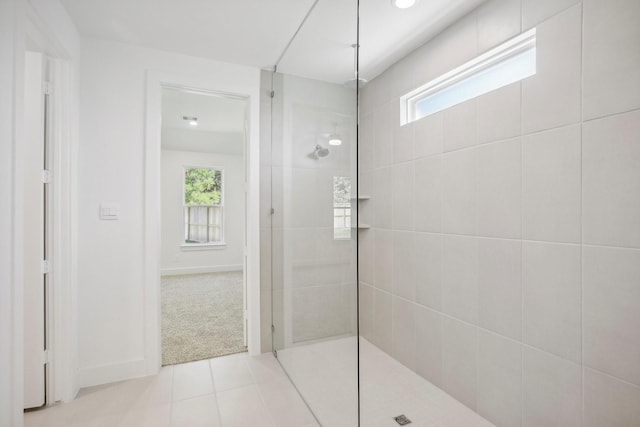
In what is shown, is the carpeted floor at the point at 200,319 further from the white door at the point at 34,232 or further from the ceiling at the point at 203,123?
the ceiling at the point at 203,123

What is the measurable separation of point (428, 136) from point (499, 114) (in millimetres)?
509

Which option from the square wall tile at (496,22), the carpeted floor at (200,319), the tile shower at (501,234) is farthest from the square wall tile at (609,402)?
the carpeted floor at (200,319)

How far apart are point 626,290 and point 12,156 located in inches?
97.0

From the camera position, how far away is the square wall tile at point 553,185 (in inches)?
51.6

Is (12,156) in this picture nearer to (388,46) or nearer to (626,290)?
(388,46)

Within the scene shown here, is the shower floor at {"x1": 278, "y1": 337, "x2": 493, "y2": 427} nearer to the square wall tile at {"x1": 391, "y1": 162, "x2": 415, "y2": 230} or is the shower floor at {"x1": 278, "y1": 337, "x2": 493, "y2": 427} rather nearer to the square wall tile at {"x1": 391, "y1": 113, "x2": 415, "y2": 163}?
the square wall tile at {"x1": 391, "y1": 162, "x2": 415, "y2": 230}

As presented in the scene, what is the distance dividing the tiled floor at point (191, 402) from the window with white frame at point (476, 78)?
2165 mm

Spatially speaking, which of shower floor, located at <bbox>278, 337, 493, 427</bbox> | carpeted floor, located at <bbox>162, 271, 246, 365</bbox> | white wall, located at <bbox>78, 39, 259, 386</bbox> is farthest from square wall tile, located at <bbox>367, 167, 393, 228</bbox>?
white wall, located at <bbox>78, 39, 259, 386</bbox>

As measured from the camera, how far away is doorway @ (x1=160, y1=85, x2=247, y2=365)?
4375mm

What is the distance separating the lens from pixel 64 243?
188 centimetres

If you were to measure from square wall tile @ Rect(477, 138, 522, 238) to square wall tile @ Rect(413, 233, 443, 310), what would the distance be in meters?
0.36

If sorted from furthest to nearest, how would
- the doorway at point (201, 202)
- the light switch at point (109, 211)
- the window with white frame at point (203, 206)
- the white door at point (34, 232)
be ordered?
1. the window with white frame at point (203, 206)
2. the doorway at point (201, 202)
3. the light switch at point (109, 211)
4. the white door at point (34, 232)

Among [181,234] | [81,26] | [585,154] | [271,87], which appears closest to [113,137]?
[81,26]

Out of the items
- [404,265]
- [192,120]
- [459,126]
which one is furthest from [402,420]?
[192,120]
